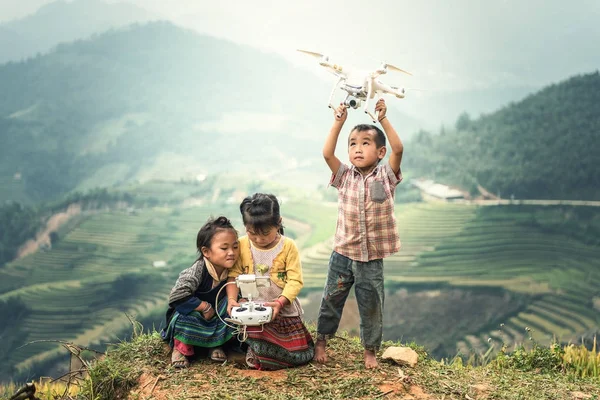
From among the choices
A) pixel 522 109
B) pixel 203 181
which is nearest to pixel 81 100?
pixel 203 181

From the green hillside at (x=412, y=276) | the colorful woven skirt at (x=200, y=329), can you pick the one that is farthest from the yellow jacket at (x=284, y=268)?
the green hillside at (x=412, y=276)

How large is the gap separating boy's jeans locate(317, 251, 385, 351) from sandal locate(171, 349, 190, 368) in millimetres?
820

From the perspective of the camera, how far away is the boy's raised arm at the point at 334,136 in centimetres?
339

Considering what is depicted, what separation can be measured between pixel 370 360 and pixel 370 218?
2.92ft

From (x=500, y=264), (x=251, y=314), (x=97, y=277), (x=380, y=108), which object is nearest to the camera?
(x=251, y=314)

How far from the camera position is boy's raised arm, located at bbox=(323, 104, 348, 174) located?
3.39m

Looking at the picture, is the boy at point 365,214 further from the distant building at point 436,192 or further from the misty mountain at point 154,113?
the misty mountain at point 154,113

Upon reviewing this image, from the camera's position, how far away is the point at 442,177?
458 inches

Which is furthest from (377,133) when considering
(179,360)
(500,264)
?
(500,264)

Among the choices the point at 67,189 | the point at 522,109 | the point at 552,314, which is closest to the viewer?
the point at 552,314

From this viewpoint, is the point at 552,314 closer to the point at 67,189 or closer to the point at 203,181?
the point at 203,181

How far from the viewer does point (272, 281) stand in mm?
3533

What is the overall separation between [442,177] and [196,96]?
555 cm

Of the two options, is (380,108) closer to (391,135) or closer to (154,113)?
(391,135)
